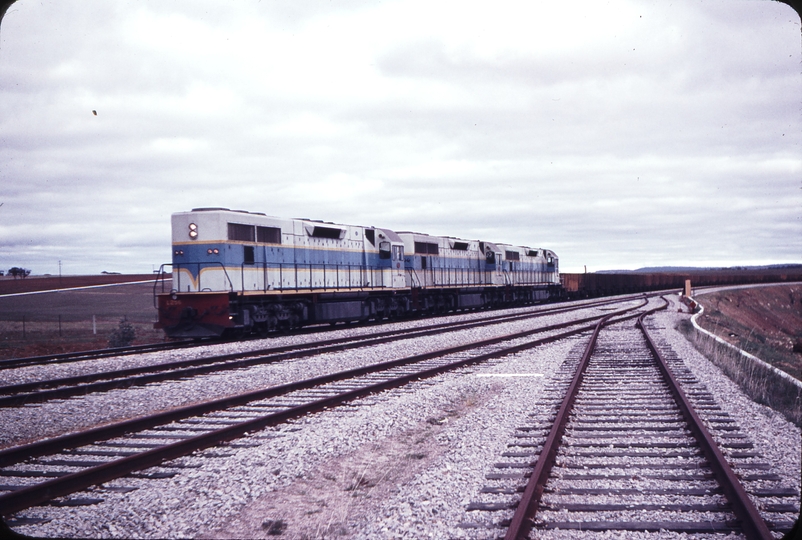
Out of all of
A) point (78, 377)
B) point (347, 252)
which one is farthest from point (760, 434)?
point (347, 252)

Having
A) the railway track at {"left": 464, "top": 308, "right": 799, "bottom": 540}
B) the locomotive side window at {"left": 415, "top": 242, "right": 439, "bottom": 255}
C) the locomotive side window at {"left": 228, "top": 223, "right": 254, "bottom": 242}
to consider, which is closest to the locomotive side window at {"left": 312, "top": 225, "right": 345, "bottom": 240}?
the locomotive side window at {"left": 228, "top": 223, "right": 254, "bottom": 242}

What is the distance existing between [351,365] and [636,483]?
8.63 meters

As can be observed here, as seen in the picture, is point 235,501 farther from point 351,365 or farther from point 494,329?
point 494,329

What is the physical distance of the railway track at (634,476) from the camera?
4539 millimetres

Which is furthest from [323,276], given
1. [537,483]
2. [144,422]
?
[537,483]

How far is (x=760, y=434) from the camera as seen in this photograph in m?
6.99

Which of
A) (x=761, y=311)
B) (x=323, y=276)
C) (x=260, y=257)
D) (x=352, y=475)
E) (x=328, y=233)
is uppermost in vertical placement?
(x=328, y=233)

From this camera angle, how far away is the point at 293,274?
22.7 metres

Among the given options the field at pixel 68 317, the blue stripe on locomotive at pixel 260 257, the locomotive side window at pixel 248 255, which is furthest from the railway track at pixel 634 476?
the field at pixel 68 317

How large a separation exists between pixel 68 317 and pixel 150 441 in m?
34.5

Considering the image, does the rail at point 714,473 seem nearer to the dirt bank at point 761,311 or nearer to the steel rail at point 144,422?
the steel rail at point 144,422

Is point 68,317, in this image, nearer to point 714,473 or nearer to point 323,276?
point 323,276

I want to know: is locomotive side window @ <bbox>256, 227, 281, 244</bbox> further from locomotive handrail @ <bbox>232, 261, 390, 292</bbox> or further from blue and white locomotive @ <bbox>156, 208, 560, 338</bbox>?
locomotive handrail @ <bbox>232, 261, 390, 292</bbox>

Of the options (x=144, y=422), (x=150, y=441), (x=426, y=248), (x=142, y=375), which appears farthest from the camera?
(x=426, y=248)
